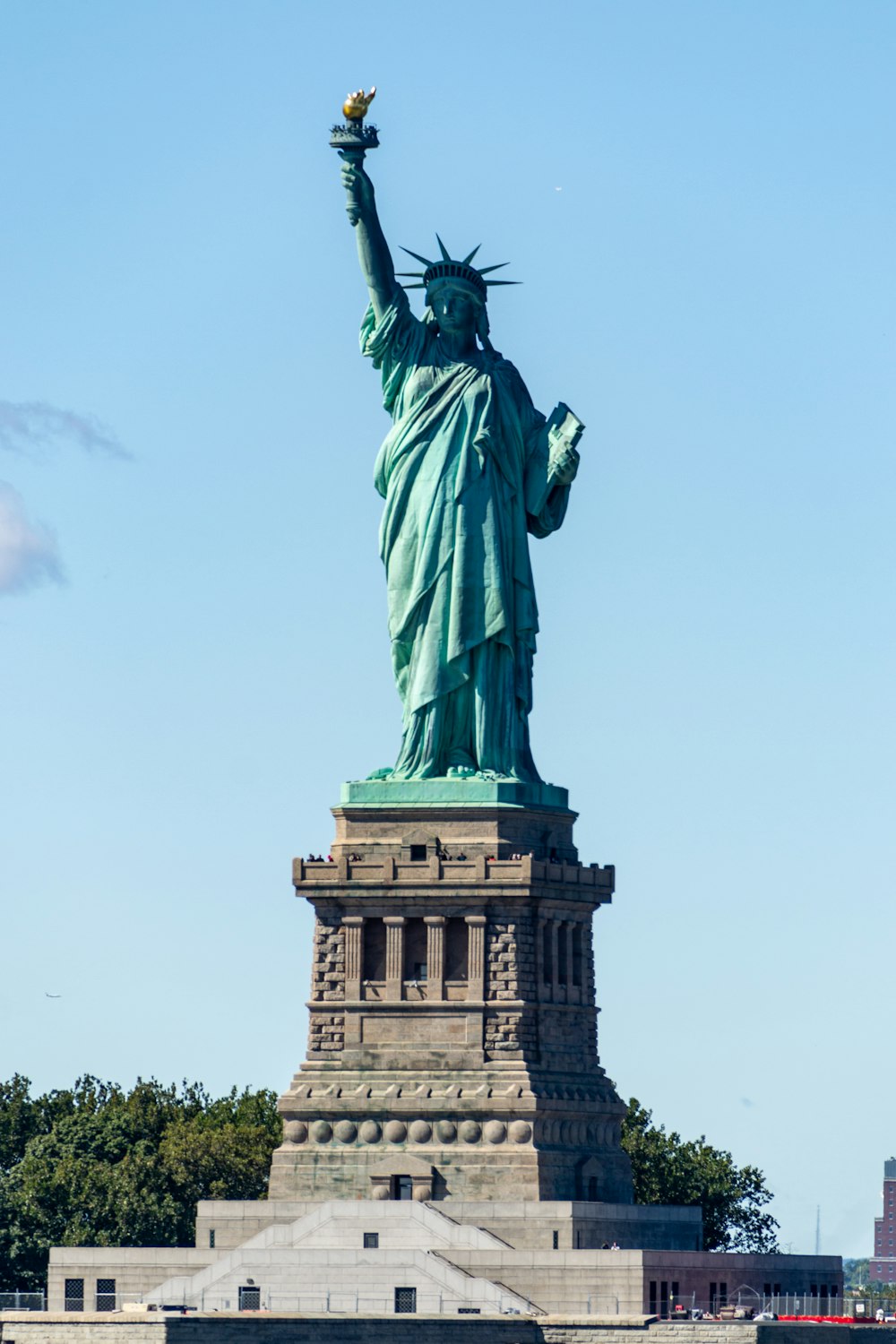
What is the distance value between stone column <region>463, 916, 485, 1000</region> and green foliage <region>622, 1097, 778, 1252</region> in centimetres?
1842

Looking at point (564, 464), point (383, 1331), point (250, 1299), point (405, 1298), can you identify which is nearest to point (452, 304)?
point (564, 464)

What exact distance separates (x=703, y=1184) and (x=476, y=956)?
2132cm

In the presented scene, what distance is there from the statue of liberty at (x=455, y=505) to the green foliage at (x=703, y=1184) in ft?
62.1

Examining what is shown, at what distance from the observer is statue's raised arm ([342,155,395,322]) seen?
105 meters

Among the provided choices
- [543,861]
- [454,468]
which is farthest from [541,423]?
[543,861]

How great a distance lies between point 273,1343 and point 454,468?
927 inches

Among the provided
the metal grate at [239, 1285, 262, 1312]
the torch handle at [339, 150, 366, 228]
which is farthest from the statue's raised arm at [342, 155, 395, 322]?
the metal grate at [239, 1285, 262, 1312]

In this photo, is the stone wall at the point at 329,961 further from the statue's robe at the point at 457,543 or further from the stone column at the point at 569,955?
the stone column at the point at 569,955

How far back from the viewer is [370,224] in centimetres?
10581

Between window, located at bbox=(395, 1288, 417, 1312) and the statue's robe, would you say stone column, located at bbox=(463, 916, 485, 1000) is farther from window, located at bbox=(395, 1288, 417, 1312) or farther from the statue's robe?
window, located at bbox=(395, 1288, 417, 1312)

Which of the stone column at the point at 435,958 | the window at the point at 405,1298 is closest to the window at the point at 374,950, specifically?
the stone column at the point at 435,958

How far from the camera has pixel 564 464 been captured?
349ft

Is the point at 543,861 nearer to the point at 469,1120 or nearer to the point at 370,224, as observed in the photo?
the point at 469,1120

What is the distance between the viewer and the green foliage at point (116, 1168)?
115312mm
